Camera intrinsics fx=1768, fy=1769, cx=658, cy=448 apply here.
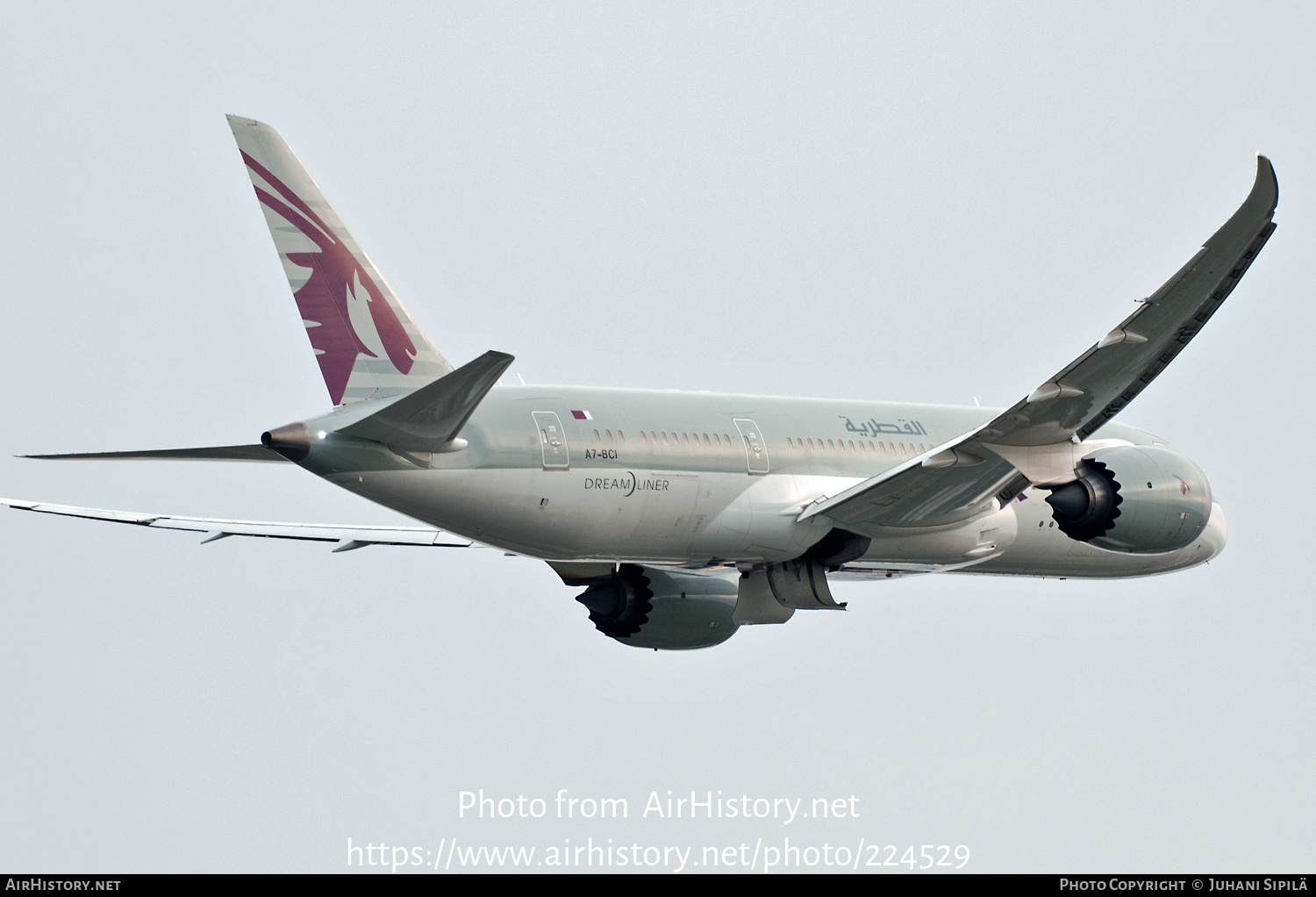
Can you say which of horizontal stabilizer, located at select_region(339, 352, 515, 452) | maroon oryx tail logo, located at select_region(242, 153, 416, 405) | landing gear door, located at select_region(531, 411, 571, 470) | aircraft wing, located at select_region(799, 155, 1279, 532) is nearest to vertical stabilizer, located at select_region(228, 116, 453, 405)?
maroon oryx tail logo, located at select_region(242, 153, 416, 405)

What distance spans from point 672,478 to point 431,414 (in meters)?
4.70

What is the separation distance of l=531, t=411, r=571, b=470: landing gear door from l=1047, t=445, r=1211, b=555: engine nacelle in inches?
280

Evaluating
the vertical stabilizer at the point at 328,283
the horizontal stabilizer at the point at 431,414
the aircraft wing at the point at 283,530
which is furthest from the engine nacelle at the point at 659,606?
the horizontal stabilizer at the point at 431,414

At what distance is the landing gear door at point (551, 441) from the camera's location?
2414 centimetres

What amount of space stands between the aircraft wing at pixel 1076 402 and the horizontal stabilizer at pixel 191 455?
327 inches

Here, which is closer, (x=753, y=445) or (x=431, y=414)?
(x=431, y=414)

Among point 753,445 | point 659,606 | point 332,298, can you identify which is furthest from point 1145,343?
point 659,606

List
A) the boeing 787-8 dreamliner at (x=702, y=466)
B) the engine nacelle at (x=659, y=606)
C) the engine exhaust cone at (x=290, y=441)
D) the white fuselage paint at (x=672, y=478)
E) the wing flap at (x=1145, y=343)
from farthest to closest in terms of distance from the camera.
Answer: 1. the engine nacelle at (x=659, y=606)
2. the white fuselage paint at (x=672, y=478)
3. the boeing 787-8 dreamliner at (x=702, y=466)
4. the engine exhaust cone at (x=290, y=441)
5. the wing flap at (x=1145, y=343)

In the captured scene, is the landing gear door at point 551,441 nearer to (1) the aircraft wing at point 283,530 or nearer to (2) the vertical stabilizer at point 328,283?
(2) the vertical stabilizer at point 328,283

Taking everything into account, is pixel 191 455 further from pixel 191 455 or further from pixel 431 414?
pixel 431 414

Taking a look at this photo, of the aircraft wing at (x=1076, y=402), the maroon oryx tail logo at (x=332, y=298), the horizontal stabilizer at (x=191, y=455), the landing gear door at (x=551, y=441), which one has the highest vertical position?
the maroon oryx tail logo at (x=332, y=298)

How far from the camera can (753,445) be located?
26.5 meters

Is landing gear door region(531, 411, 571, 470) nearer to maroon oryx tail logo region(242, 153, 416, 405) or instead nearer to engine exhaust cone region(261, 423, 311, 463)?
maroon oryx tail logo region(242, 153, 416, 405)
